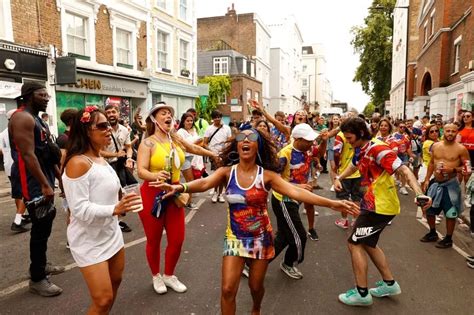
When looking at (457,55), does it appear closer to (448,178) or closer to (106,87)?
(448,178)

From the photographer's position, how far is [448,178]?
5.21 m

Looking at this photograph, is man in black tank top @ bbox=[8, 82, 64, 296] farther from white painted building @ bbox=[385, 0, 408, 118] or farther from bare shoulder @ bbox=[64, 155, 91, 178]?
white painted building @ bbox=[385, 0, 408, 118]

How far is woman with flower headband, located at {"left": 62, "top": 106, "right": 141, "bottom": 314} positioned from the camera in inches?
94.4

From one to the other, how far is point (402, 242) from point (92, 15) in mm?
15075

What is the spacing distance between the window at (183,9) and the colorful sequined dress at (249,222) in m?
21.1

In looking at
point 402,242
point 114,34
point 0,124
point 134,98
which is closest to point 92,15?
point 114,34

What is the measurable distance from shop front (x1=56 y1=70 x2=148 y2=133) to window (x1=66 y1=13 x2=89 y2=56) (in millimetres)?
971

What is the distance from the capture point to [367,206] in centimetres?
357

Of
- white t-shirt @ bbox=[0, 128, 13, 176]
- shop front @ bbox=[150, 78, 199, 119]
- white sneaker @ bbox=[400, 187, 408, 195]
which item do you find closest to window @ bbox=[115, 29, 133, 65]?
shop front @ bbox=[150, 78, 199, 119]

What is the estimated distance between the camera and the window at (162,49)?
2016 cm

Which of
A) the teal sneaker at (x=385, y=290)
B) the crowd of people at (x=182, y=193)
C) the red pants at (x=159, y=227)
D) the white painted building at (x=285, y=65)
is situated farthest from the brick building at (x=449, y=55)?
the white painted building at (x=285, y=65)

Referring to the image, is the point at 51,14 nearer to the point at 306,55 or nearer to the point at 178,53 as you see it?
the point at 178,53

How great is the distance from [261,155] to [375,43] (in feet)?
139

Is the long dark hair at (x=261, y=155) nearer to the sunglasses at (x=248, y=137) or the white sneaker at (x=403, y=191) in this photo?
the sunglasses at (x=248, y=137)
